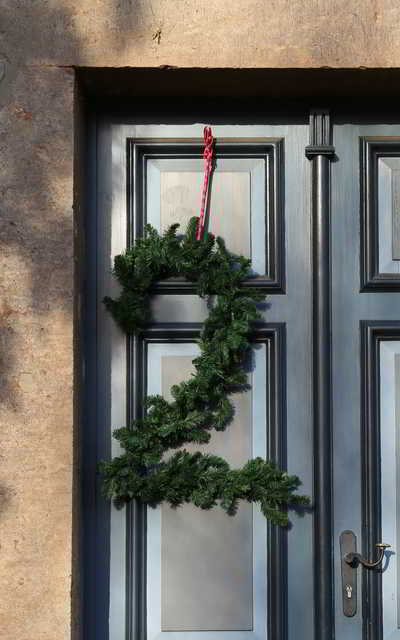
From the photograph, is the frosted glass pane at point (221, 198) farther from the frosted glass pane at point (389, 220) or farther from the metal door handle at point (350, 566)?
the metal door handle at point (350, 566)

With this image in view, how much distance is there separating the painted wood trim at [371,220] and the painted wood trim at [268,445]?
33cm

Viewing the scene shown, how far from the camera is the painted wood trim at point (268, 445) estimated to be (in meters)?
2.23

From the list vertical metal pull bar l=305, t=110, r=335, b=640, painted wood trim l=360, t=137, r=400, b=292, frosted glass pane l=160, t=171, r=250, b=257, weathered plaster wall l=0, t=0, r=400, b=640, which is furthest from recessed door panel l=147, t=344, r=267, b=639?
painted wood trim l=360, t=137, r=400, b=292

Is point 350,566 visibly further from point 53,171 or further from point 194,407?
point 53,171

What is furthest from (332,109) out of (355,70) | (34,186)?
(34,186)

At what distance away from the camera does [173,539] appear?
2.25 metres

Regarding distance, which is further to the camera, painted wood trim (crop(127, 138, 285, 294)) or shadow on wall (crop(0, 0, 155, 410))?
painted wood trim (crop(127, 138, 285, 294))

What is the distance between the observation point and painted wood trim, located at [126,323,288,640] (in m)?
2.23

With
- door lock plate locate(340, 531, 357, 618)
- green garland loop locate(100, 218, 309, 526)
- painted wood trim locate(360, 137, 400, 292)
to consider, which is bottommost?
door lock plate locate(340, 531, 357, 618)

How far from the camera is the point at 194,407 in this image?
7.33 ft

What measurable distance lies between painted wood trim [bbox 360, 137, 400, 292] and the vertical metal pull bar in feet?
0.38

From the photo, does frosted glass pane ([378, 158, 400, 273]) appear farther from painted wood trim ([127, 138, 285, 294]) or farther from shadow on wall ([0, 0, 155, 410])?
shadow on wall ([0, 0, 155, 410])

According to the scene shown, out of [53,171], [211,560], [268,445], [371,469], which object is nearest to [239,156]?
[53,171]

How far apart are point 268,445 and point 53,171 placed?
1080mm
